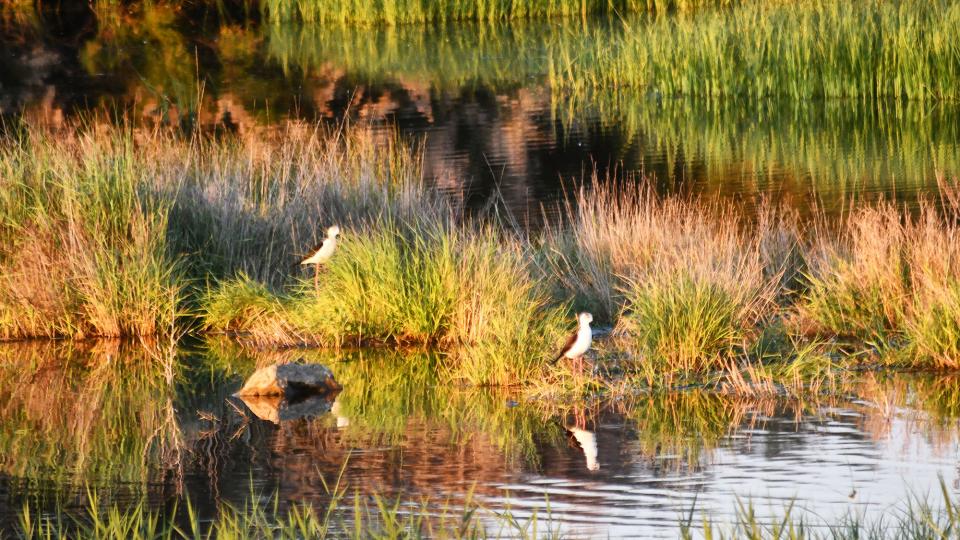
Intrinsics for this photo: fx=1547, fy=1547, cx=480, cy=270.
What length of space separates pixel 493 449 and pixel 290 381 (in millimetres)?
A: 2448

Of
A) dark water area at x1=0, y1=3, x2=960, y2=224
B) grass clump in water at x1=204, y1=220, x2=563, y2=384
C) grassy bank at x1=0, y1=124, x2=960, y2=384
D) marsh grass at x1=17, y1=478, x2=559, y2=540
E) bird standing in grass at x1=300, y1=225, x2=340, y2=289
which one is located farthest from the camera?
dark water area at x1=0, y1=3, x2=960, y2=224

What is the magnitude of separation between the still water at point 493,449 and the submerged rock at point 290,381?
0.17 metres

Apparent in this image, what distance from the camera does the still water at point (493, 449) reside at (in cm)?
816

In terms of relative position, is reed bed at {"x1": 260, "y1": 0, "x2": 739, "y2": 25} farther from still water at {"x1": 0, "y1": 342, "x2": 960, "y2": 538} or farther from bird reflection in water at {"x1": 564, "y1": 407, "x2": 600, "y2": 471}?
bird reflection in water at {"x1": 564, "y1": 407, "x2": 600, "y2": 471}

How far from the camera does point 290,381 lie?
11414 mm

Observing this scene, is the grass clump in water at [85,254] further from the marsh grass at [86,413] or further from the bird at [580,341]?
the bird at [580,341]

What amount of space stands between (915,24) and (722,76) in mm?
4133

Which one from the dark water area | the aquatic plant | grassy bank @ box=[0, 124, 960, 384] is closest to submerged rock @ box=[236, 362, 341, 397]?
grassy bank @ box=[0, 124, 960, 384]

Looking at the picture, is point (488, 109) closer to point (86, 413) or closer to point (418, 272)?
point (418, 272)

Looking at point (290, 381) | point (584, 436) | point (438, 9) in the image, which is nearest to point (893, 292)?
point (584, 436)

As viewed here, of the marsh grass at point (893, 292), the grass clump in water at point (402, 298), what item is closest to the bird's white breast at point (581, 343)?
the grass clump in water at point (402, 298)

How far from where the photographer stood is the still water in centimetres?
816

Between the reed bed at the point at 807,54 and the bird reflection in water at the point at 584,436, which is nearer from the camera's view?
the bird reflection in water at the point at 584,436

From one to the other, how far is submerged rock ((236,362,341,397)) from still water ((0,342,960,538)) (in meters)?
0.17
